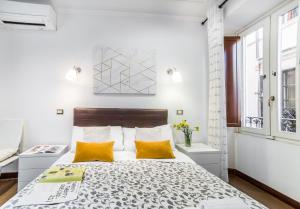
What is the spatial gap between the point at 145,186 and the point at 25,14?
271 centimetres

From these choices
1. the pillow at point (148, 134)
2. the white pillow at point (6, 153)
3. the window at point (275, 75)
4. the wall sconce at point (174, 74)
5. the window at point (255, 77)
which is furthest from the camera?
the wall sconce at point (174, 74)

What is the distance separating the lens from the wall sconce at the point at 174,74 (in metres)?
3.34

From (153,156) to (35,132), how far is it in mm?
1924

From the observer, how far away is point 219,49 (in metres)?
2.98

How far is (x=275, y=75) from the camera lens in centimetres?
279

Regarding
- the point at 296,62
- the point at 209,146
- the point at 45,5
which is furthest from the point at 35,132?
the point at 296,62

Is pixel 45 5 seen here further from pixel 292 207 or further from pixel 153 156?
pixel 292 207

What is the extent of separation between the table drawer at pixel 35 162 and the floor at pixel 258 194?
8.55 feet

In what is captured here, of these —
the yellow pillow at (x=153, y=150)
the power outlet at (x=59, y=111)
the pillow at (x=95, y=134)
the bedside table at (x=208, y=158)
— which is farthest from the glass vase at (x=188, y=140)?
the power outlet at (x=59, y=111)

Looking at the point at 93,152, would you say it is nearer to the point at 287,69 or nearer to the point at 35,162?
the point at 35,162

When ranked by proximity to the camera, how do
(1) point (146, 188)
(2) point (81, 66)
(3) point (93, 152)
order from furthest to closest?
(2) point (81, 66) → (3) point (93, 152) → (1) point (146, 188)

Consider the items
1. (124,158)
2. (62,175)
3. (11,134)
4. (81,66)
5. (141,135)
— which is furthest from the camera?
(81,66)

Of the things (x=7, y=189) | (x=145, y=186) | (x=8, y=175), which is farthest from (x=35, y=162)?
(x=145, y=186)

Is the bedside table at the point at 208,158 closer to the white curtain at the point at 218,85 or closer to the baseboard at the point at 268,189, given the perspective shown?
the white curtain at the point at 218,85
